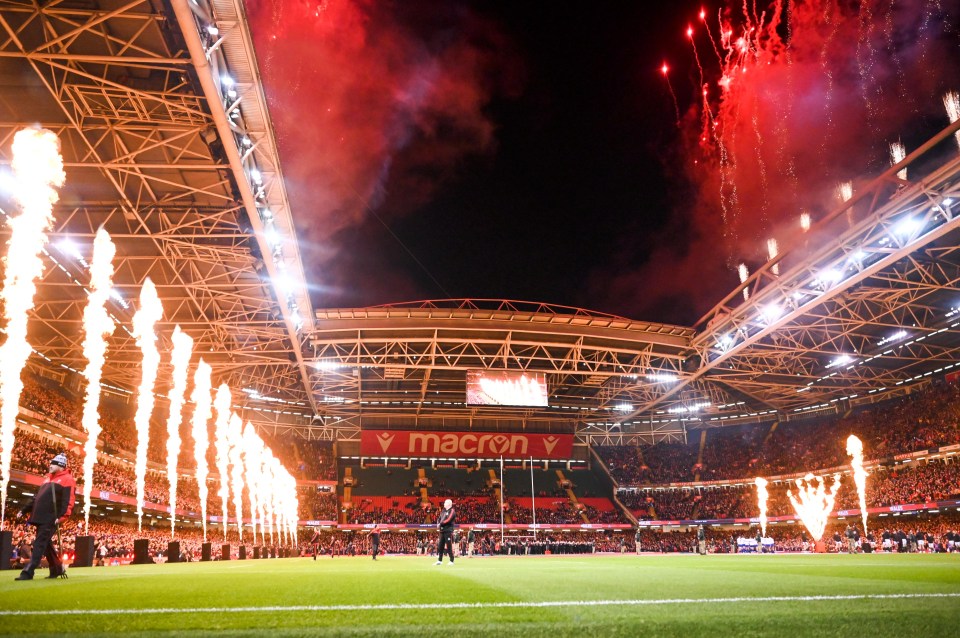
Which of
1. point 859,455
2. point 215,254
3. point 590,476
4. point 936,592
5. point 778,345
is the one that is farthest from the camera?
point 590,476

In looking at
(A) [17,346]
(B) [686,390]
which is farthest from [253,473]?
(B) [686,390]

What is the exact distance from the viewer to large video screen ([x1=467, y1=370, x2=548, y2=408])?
35.2 metres

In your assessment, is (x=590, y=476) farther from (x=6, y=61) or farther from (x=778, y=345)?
(x=6, y=61)

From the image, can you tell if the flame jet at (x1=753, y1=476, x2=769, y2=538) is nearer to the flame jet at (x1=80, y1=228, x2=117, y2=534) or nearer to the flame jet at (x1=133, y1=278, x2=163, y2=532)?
the flame jet at (x1=133, y1=278, x2=163, y2=532)

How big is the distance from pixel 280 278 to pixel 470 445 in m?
35.2

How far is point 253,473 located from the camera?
3747cm

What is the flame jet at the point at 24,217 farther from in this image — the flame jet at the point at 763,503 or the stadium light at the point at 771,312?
the flame jet at the point at 763,503

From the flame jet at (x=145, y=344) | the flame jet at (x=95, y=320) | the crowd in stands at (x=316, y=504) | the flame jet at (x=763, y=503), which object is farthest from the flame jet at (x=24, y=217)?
the flame jet at (x=763, y=503)

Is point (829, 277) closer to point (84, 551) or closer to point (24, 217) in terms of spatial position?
point (84, 551)

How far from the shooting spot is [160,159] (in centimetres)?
2005

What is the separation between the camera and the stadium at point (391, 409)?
6527 mm

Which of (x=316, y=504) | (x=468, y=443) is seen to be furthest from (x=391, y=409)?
(x=316, y=504)

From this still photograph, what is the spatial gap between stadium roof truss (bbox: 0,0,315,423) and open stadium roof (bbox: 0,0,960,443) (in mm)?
82

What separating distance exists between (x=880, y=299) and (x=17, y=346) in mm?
36096
